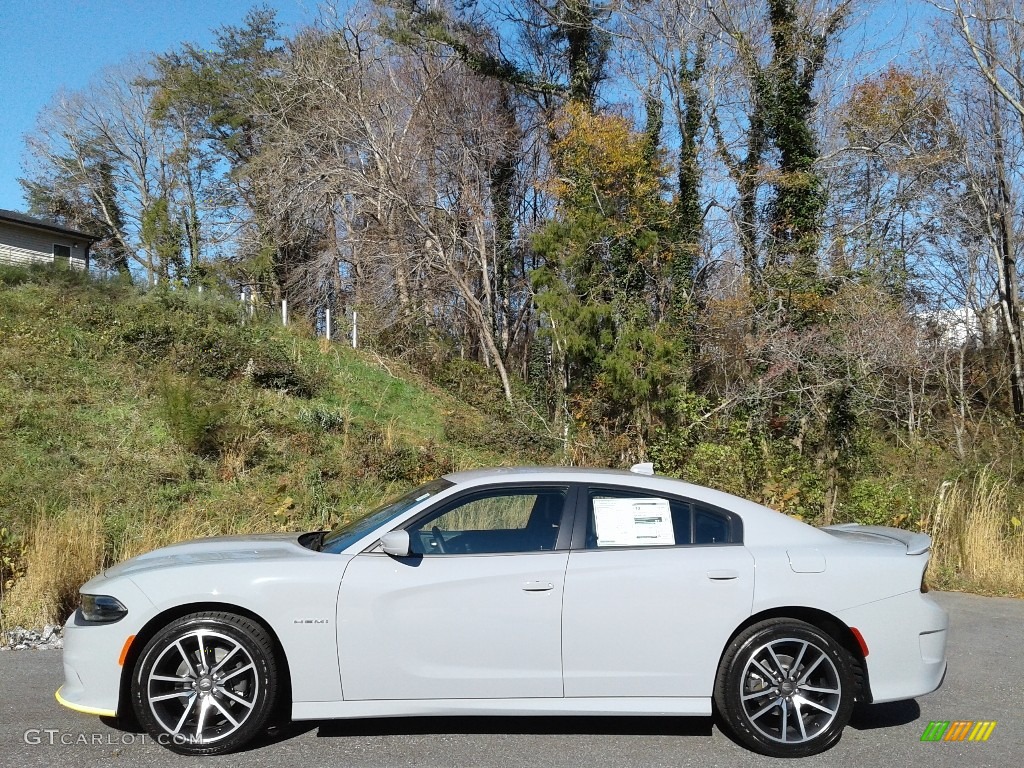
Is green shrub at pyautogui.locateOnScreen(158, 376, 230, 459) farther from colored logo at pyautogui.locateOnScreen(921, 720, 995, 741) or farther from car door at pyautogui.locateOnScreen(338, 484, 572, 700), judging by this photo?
colored logo at pyautogui.locateOnScreen(921, 720, 995, 741)

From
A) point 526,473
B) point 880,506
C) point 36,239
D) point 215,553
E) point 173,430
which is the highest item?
point 36,239

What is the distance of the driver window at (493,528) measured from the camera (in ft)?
15.3

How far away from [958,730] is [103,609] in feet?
15.7

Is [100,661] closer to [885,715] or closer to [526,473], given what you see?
[526,473]

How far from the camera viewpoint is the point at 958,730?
188 inches

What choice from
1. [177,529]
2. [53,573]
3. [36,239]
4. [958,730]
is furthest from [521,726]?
[36,239]

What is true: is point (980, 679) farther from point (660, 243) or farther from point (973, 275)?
point (973, 275)

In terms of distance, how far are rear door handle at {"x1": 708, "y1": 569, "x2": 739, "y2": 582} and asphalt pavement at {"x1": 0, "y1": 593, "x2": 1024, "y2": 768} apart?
2.94ft

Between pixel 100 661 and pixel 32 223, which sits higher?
pixel 32 223

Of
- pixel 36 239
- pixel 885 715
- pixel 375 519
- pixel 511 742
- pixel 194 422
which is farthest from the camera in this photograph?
pixel 36 239

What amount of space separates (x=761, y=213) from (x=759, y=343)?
201 inches

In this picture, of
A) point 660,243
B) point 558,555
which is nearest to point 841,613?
point 558,555

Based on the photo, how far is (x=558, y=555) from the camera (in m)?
4.53

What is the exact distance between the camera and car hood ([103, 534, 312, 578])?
456cm
